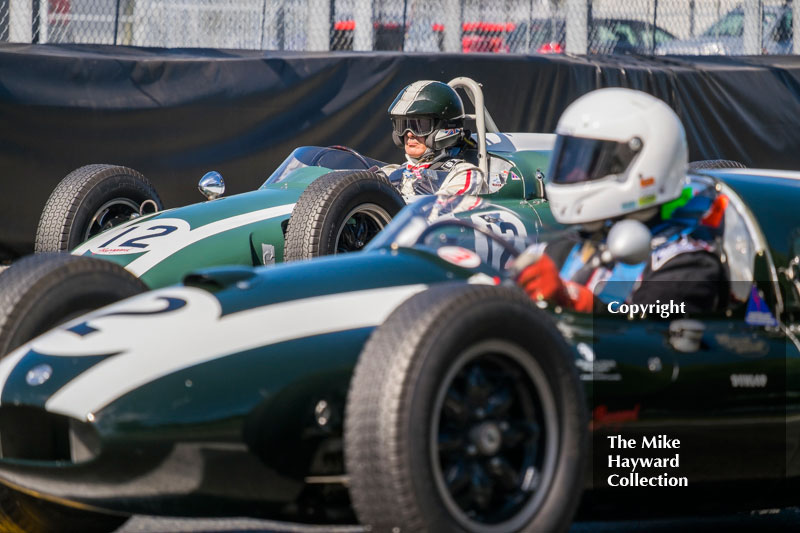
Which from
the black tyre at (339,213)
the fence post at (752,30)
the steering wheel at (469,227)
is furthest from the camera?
the fence post at (752,30)

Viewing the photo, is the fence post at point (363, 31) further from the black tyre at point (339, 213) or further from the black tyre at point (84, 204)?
the black tyre at point (339, 213)

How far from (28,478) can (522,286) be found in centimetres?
167

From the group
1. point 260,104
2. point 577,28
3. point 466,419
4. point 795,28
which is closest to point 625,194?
point 466,419

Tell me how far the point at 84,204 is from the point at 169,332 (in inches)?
161

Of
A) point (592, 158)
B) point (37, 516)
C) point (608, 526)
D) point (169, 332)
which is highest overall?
point (592, 158)

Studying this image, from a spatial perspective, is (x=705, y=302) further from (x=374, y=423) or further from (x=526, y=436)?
(x=374, y=423)

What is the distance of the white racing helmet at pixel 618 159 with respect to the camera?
4.81 m

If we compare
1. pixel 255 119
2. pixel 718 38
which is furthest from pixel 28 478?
pixel 718 38

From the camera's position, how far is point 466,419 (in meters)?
3.51

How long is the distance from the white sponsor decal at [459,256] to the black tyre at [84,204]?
3.69 m

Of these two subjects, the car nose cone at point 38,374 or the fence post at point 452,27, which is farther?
the fence post at point 452,27

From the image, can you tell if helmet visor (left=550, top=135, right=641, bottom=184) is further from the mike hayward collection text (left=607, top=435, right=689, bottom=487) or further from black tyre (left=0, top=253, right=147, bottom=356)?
black tyre (left=0, top=253, right=147, bottom=356)

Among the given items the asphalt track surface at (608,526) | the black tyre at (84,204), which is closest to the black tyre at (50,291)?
the asphalt track surface at (608,526)

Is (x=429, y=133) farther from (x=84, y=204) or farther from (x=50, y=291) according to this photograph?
(x=50, y=291)
